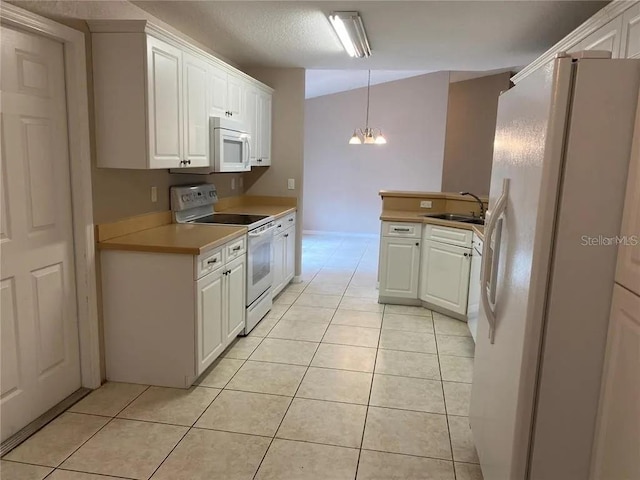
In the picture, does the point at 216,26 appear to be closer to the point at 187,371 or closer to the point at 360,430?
the point at 187,371

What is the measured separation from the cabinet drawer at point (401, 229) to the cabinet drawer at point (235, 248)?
5.20ft

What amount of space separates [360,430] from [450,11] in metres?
2.63

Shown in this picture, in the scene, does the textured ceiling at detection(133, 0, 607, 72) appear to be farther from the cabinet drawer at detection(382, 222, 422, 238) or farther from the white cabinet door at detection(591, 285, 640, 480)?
the white cabinet door at detection(591, 285, 640, 480)

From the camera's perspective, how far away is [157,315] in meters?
2.82

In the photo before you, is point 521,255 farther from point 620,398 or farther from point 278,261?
point 278,261

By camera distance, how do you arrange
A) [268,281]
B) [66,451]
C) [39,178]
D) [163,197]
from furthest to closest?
[268,281] → [163,197] → [39,178] → [66,451]

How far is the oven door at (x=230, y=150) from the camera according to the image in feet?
11.8

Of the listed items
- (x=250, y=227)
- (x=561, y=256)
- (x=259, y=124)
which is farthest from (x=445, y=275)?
(x=561, y=256)

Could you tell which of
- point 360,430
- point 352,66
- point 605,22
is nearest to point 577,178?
point 605,22

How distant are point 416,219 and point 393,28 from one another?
5.75 feet

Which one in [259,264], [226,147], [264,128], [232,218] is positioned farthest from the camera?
[264,128]

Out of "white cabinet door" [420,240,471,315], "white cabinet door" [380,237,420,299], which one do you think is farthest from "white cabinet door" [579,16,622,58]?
"white cabinet door" [380,237,420,299]

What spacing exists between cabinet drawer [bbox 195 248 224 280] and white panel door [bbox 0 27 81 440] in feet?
2.29

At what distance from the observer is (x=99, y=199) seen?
2.75m
